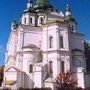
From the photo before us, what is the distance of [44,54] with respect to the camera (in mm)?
45594

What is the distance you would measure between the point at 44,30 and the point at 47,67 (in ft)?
24.5

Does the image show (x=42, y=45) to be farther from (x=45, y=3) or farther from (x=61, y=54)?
(x=45, y=3)

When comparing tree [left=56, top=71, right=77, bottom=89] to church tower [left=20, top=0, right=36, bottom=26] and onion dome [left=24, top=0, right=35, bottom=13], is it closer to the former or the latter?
church tower [left=20, top=0, right=36, bottom=26]

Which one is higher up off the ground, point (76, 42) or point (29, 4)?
point (29, 4)

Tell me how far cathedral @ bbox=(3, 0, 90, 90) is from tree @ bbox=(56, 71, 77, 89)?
93cm

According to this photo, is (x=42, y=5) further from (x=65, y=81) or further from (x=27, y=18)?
(x=65, y=81)

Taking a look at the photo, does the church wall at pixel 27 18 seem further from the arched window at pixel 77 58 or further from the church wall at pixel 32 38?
the arched window at pixel 77 58

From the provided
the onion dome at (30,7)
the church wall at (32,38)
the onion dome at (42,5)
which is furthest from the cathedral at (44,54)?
the onion dome at (42,5)

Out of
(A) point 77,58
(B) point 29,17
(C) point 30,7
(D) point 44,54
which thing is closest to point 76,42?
(A) point 77,58

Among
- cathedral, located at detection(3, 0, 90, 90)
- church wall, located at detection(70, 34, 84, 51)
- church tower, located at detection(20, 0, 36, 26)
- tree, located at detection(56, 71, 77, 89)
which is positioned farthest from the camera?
church tower, located at detection(20, 0, 36, 26)

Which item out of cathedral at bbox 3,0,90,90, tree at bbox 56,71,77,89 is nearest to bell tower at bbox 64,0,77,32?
cathedral at bbox 3,0,90,90

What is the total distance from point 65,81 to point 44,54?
22.7 feet

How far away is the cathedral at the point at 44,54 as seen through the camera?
42.8 metres

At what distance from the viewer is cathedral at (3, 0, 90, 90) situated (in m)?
42.8
